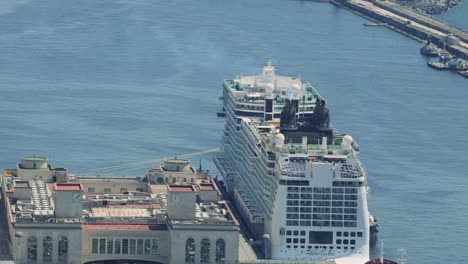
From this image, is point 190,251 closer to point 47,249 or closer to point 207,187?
point 47,249

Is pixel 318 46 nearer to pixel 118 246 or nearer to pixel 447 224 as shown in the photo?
pixel 447 224

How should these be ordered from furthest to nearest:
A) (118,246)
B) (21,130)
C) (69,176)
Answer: (21,130), (69,176), (118,246)

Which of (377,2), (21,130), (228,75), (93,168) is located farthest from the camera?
(377,2)

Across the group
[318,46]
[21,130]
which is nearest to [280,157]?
[21,130]

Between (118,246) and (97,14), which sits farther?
(97,14)

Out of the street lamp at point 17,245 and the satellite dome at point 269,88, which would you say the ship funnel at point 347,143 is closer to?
the satellite dome at point 269,88

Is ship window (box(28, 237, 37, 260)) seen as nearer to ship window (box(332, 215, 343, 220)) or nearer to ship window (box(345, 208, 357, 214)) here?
ship window (box(332, 215, 343, 220))

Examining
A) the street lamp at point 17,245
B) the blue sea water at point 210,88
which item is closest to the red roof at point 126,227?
the street lamp at point 17,245
